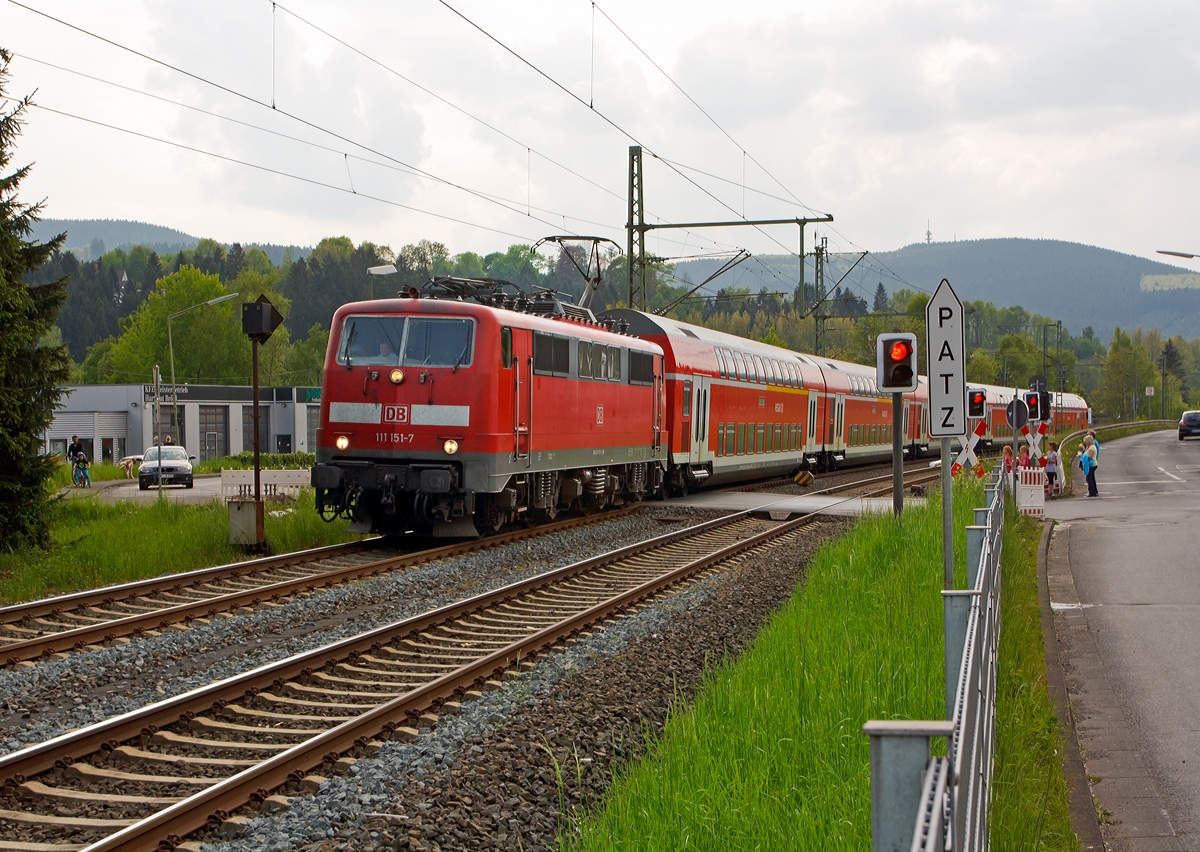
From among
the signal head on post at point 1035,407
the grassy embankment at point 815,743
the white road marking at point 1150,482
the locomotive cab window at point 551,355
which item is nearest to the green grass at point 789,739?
the grassy embankment at point 815,743

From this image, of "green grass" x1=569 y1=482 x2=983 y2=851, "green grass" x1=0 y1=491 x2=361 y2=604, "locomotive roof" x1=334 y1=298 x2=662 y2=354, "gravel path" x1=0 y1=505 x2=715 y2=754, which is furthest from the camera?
→ "locomotive roof" x1=334 y1=298 x2=662 y2=354

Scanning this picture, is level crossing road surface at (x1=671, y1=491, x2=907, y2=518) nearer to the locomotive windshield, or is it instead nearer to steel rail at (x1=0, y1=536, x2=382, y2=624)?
the locomotive windshield

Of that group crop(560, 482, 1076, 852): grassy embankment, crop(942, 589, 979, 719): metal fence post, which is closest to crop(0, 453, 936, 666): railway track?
crop(560, 482, 1076, 852): grassy embankment

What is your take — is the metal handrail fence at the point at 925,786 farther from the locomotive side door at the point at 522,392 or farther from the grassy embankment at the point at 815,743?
the locomotive side door at the point at 522,392

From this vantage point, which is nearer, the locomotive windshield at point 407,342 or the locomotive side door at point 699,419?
the locomotive windshield at point 407,342

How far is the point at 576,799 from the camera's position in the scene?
252 inches

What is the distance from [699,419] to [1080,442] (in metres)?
48.6

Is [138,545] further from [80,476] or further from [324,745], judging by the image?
[80,476]

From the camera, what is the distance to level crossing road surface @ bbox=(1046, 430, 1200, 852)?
693 cm

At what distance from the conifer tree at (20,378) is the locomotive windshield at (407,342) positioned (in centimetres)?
376

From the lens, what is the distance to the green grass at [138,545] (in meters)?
13.5

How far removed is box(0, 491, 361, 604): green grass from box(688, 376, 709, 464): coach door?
29.1ft

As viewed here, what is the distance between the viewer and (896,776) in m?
2.66

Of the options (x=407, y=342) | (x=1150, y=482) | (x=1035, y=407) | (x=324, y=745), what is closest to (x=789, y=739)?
(x=324, y=745)
